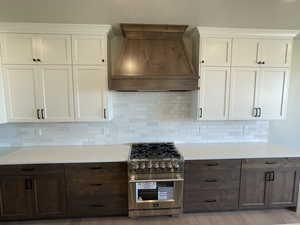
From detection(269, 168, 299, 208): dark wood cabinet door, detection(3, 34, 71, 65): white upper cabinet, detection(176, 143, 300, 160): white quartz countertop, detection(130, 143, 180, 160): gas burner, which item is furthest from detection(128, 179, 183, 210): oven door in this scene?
detection(3, 34, 71, 65): white upper cabinet

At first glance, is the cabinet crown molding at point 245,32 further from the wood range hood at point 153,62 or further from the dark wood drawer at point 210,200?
the dark wood drawer at point 210,200

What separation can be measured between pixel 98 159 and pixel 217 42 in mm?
2347

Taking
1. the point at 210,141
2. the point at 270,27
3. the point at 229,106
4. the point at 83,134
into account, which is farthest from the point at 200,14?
the point at 83,134

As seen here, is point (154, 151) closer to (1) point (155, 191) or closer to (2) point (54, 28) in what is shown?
(1) point (155, 191)

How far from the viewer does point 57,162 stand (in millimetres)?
2225

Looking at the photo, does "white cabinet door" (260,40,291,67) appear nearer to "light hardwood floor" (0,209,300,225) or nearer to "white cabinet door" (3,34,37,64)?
"light hardwood floor" (0,209,300,225)

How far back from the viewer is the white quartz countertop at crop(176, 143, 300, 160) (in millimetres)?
2428

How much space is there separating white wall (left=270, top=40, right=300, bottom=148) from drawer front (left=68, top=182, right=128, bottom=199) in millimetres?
2860

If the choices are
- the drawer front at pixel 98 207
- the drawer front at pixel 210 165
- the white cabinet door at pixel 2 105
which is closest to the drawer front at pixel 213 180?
the drawer front at pixel 210 165

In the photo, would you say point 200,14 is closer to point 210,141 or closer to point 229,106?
point 229,106

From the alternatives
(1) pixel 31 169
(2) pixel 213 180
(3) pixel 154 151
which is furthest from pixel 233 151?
(1) pixel 31 169

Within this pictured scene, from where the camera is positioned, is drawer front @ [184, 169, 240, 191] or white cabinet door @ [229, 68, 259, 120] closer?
drawer front @ [184, 169, 240, 191]

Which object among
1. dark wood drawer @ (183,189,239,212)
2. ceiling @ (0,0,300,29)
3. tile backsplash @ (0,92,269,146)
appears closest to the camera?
ceiling @ (0,0,300,29)

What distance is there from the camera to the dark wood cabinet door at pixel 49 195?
89.0 inches
